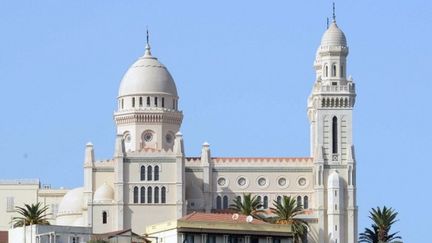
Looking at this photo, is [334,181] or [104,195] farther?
[104,195]

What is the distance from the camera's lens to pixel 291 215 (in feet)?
620

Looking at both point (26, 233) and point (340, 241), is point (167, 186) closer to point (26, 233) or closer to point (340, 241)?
point (340, 241)

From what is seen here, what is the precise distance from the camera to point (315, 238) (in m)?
193

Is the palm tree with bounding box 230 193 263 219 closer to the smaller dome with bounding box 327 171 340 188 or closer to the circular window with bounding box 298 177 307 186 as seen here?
the circular window with bounding box 298 177 307 186

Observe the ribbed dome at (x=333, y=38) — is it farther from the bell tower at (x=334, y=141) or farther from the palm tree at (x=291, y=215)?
the palm tree at (x=291, y=215)

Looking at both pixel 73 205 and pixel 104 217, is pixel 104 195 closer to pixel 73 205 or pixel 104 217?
pixel 104 217

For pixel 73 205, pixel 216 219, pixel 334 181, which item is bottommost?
pixel 216 219

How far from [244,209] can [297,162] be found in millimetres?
9715

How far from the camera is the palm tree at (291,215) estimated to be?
609 feet

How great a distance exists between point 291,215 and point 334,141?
1051 cm

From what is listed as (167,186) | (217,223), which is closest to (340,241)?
(167,186)

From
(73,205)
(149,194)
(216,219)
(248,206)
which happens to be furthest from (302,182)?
(216,219)

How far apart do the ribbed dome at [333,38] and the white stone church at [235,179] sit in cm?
9

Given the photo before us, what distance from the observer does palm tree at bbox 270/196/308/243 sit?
18575 cm
